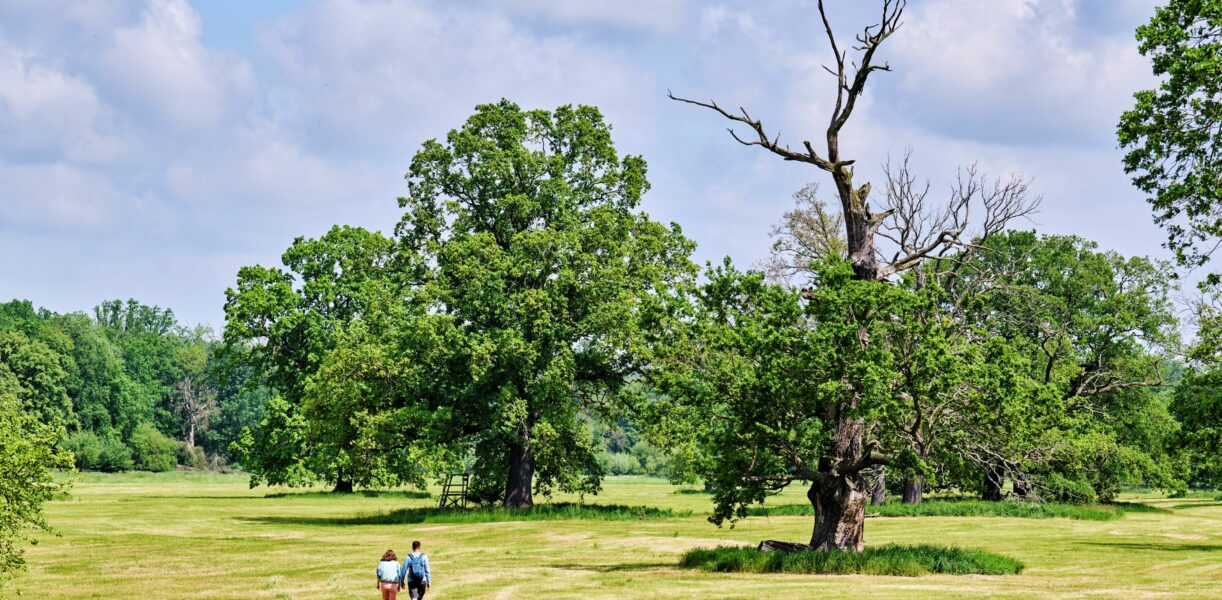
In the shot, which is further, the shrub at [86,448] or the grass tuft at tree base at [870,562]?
the shrub at [86,448]

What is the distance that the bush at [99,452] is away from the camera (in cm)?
12394

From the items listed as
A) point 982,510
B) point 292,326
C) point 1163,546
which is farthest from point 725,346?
point 292,326

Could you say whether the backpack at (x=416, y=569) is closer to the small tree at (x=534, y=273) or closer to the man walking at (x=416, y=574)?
the man walking at (x=416, y=574)

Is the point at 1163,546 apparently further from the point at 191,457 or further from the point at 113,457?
the point at 191,457

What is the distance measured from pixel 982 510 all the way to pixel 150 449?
10638 cm

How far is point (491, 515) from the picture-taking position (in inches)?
2121

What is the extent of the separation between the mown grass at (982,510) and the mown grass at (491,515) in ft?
20.9

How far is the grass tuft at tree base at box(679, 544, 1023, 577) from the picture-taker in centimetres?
3139

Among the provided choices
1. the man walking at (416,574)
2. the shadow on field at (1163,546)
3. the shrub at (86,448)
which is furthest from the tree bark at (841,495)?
the shrub at (86,448)

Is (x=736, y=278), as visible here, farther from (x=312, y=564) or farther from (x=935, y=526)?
(x=935, y=526)

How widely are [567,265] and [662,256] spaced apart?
6.11 m

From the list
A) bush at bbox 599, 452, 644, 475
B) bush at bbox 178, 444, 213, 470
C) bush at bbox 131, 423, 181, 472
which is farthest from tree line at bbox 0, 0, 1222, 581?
bush at bbox 599, 452, 644, 475

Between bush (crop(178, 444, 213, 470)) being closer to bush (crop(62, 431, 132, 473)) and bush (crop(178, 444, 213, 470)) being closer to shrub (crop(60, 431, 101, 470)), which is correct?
bush (crop(62, 431, 132, 473))

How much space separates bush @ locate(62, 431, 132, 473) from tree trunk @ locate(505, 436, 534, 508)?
261 feet
